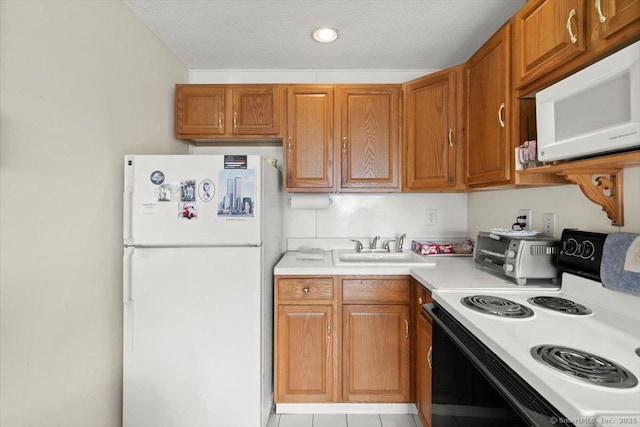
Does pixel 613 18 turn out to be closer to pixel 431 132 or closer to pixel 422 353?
pixel 431 132

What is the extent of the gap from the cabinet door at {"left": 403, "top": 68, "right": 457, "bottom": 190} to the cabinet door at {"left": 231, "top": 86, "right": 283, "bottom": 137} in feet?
3.07

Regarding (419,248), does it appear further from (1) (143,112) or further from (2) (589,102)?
(1) (143,112)

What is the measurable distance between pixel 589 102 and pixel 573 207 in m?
0.64

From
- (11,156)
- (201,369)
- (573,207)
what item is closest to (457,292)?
(573,207)

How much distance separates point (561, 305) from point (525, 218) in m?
0.70

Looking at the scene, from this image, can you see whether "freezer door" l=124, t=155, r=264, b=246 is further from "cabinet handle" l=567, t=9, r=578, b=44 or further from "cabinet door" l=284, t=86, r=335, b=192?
"cabinet handle" l=567, t=9, r=578, b=44

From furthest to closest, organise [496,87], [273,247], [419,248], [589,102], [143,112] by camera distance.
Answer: [419,248]
[273,247]
[143,112]
[496,87]
[589,102]

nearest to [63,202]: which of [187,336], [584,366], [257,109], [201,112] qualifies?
[187,336]

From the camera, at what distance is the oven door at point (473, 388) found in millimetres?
687

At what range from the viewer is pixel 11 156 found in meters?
1.03

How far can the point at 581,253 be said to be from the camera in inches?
47.6

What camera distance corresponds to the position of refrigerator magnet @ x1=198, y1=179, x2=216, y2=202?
4.97 ft

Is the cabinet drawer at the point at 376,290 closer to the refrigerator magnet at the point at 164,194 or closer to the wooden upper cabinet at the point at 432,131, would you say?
the wooden upper cabinet at the point at 432,131

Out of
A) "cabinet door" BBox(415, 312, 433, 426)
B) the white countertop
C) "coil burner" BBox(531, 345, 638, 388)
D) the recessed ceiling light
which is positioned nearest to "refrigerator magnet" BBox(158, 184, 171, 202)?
the white countertop
